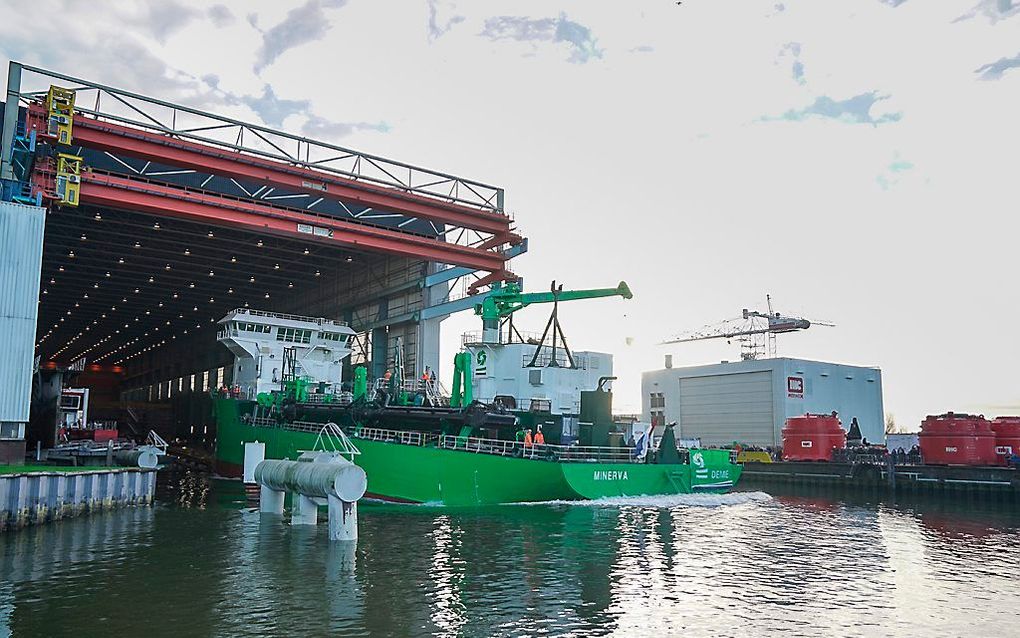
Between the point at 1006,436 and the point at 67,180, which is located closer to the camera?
the point at 67,180

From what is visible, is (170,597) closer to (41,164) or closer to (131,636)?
(131,636)

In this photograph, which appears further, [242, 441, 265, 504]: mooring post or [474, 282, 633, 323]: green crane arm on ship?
[474, 282, 633, 323]: green crane arm on ship

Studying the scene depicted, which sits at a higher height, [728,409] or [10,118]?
[10,118]

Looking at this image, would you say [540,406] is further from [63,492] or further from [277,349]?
[277,349]

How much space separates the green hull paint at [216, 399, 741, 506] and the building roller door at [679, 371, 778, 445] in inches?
1012

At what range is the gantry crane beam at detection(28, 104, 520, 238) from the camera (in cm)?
2959

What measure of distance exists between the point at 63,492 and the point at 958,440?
3481 centimetres

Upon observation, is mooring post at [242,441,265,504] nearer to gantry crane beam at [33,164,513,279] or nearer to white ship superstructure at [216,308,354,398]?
gantry crane beam at [33,164,513,279]

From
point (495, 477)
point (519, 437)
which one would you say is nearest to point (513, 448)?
point (519, 437)

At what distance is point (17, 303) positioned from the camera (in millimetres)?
25609

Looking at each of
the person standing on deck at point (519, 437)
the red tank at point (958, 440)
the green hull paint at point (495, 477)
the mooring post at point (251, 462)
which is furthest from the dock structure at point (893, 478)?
the mooring post at point (251, 462)

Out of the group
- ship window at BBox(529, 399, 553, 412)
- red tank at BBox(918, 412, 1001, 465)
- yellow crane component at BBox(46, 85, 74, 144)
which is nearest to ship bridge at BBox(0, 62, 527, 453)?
yellow crane component at BBox(46, 85, 74, 144)

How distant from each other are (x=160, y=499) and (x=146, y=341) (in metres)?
59.5

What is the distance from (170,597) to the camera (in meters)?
12.4
